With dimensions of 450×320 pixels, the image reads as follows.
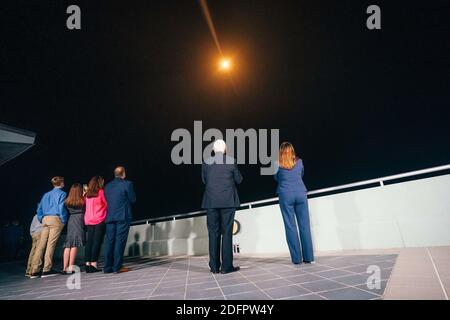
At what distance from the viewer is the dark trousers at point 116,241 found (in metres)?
4.42

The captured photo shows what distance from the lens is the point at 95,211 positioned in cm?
504

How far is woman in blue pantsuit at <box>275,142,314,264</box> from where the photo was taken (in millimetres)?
3857

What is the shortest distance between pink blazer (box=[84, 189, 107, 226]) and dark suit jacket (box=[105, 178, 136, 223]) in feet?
1.93

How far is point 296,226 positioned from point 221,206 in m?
1.24

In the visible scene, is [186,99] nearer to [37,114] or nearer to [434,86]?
[37,114]

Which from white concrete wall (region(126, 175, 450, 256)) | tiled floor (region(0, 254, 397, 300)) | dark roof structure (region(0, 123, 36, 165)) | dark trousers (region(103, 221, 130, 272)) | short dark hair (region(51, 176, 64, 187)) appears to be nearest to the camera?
tiled floor (region(0, 254, 397, 300))

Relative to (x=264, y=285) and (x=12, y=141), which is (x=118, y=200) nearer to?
(x=264, y=285)

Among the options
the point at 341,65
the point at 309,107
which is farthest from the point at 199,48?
the point at 309,107

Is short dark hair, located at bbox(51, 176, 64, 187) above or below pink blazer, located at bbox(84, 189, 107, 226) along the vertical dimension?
above

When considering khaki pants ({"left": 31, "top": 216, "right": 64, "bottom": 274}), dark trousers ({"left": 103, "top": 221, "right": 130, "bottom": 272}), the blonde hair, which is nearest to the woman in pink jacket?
dark trousers ({"left": 103, "top": 221, "right": 130, "bottom": 272})

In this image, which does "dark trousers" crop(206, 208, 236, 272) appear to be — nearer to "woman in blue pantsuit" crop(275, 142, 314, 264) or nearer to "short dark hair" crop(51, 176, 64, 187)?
"woman in blue pantsuit" crop(275, 142, 314, 264)

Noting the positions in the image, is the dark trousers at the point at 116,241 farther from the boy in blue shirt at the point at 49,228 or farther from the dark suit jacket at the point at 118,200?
the boy in blue shirt at the point at 49,228

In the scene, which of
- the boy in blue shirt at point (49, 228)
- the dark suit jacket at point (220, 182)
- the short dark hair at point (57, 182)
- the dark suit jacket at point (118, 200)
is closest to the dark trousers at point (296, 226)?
the dark suit jacket at point (220, 182)

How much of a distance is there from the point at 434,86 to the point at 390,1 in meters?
23.5
